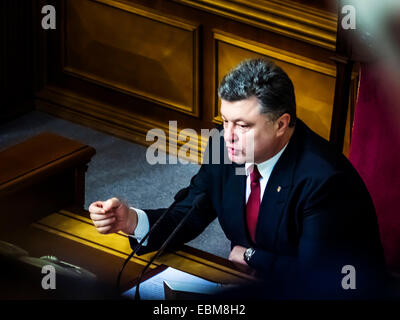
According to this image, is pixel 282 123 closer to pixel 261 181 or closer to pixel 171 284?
pixel 261 181

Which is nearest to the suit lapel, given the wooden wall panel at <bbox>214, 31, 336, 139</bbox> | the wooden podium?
the wooden podium

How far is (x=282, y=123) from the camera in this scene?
9.78 feet

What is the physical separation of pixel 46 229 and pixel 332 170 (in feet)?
3.00

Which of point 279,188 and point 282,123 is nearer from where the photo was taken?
point 282,123

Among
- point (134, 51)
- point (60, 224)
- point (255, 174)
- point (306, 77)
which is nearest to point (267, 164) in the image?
point (255, 174)

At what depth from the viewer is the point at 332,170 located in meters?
3.04

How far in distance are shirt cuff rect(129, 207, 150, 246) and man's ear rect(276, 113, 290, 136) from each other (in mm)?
500

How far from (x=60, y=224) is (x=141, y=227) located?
28cm

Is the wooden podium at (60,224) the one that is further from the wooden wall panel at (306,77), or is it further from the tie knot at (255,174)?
the wooden wall panel at (306,77)

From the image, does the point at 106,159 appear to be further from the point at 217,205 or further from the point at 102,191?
the point at 217,205

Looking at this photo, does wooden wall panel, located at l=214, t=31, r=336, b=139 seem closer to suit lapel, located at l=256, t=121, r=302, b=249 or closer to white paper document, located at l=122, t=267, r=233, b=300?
suit lapel, located at l=256, t=121, r=302, b=249

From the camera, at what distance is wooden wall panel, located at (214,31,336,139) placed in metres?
4.73

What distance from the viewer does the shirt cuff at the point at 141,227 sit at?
3.09m
